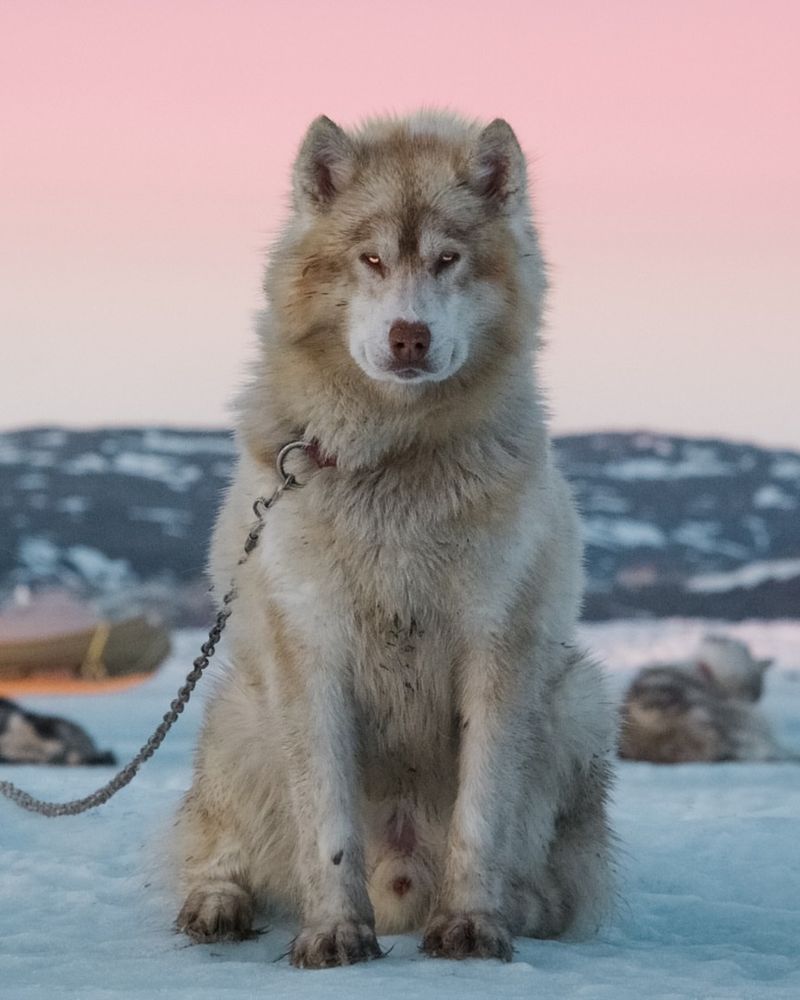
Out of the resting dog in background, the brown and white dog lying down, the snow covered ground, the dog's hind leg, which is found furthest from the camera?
the brown and white dog lying down

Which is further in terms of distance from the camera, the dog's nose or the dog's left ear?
the dog's left ear

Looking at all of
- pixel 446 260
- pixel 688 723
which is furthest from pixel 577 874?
pixel 688 723

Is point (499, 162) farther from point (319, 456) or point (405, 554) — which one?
point (405, 554)

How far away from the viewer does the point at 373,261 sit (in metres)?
3.80

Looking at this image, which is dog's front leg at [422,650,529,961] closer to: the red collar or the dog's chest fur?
the dog's chest fur

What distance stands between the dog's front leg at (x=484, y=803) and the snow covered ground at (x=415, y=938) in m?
0.15

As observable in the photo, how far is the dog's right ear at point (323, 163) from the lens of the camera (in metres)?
3.93

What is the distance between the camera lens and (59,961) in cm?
374

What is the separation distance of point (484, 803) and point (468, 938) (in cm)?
35

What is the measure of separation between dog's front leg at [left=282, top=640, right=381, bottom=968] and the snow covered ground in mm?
177

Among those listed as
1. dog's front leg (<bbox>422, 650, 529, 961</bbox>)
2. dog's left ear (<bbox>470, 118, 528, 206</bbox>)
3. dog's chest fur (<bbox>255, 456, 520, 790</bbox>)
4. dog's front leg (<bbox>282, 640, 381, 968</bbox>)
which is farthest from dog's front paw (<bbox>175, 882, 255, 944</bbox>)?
dog's left ear (<bbox>470, 118, 528, 206</bbox>)

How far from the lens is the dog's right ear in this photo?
3932 millimetres

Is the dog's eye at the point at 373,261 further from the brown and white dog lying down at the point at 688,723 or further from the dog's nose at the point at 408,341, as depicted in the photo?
the brown and white dog lying down at the point at 688,723

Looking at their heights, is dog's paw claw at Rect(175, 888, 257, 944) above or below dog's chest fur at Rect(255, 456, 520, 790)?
below
